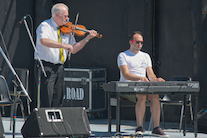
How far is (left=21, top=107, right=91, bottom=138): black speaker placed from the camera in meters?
3.73

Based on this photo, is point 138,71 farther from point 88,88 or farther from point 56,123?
point 88,88

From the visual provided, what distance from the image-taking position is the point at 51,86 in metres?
4.40

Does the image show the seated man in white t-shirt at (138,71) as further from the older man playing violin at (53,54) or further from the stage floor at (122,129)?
the older man playing violin at (53,54)

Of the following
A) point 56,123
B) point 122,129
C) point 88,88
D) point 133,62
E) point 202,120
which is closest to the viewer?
point 56,123

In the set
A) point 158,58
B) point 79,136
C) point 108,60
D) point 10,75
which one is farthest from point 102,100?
point 79,136

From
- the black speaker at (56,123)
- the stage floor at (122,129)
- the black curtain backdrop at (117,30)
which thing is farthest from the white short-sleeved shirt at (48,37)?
the black curtain backdrop at (117,30)

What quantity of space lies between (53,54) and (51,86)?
0.38 metres

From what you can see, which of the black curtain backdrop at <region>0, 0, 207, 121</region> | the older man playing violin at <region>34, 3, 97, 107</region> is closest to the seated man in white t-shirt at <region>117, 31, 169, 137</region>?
the older man playing violin at <region>34, 3, 97, 107</region>

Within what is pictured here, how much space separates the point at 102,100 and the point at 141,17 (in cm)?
160

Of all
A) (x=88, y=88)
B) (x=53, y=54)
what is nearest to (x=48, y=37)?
(x=53, y=54)

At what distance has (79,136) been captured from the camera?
12.6ft

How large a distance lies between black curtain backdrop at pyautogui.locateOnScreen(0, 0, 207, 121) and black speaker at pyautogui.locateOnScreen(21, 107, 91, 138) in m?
2.58

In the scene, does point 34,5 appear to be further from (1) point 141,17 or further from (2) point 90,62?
(1) point 141,17

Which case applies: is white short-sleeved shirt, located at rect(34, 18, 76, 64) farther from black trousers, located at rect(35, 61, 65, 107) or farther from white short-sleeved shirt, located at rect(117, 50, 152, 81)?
white short-sleeved shirt, located at rect(117, 50, 152, 81)
